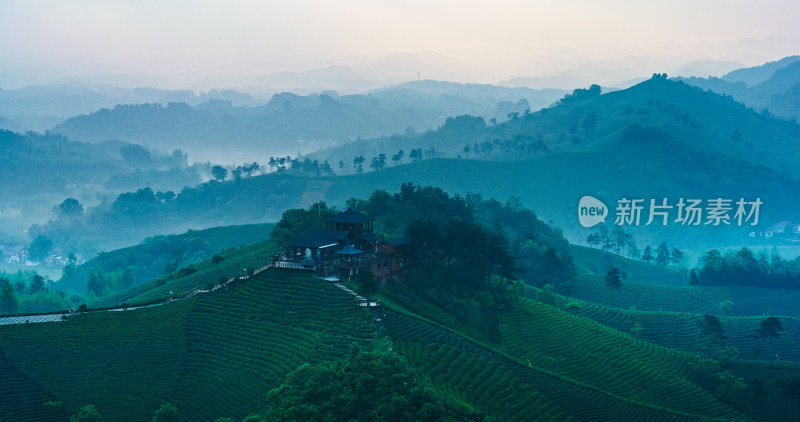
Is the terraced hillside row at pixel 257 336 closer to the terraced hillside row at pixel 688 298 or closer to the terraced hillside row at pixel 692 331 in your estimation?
the terraced hillside row at pixel 692 331

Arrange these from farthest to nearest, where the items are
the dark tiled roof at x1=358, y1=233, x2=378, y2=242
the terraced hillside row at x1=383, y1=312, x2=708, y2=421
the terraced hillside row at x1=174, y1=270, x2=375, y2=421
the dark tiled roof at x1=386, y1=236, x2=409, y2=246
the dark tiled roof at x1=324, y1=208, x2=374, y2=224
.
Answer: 1. the dark tiled roof at x1=386, y1=236, x2=409, y2=246
2. the dark tiled roof at x1=324, y1=208, x2=374, y2=224
3. the dark tiled roof at x1=358, y1=233, x2=378, y2=242
4. the terraced hillside row at x1=383, y1=312, x2=708, y2=421
5. the terraced hillside row at x1=174, y1=270, x2=375, y2=421

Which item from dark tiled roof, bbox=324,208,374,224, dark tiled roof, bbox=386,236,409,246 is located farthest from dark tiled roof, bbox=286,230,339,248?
dark tiled roof, bbox=386,236,409,246

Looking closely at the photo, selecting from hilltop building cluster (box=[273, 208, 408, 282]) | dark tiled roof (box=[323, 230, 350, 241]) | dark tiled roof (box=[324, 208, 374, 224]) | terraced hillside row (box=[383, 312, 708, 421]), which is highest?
dark tiled roof (box=[324, 208, 374, 224])

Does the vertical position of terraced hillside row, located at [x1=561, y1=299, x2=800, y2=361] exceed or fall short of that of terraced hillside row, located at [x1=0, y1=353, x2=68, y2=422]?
it falls short

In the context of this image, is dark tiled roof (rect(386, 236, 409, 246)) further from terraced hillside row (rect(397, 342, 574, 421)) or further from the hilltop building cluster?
terraced hillside row (rect(397, 342, 574, 421))

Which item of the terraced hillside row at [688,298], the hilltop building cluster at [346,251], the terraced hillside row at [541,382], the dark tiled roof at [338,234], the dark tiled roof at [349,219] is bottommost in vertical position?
the terraced hillside row at [688,298]

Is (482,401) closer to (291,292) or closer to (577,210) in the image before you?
(291,292)

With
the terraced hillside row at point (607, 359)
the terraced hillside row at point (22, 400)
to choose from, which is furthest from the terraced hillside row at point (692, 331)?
the terraced hillside row at point (22, 400)
